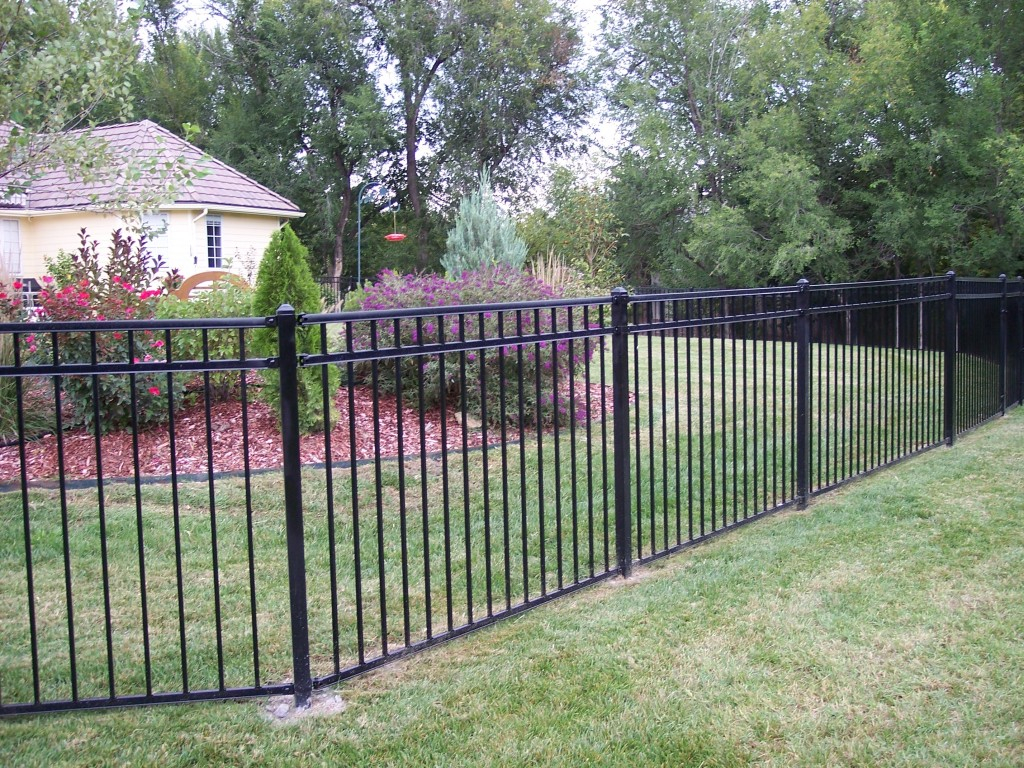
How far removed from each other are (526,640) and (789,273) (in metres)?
20.8

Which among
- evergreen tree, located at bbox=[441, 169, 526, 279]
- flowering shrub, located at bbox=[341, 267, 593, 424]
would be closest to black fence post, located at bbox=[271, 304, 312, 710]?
flowering shrub, located at bbox=[341, 267, 593, 424]

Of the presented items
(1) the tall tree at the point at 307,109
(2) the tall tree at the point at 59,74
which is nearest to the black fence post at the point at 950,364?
(2) the tall tree at the point at 59,74

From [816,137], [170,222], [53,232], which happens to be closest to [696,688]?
[170,222]

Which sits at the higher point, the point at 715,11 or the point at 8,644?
the point at 715,11

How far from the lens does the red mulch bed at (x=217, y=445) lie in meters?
7.32

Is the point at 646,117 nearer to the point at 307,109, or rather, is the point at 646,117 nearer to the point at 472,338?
the point at 307,109

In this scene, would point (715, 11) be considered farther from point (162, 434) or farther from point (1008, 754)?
point (1008, 754)

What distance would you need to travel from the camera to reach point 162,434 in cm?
817

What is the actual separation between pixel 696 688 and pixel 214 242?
20805 mm

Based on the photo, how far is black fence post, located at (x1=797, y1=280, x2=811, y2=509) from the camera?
6262 mm

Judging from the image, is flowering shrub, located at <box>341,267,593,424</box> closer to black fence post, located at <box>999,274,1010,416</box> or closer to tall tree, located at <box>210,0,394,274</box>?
black fence post, located at <box>999,274,1010,416</box>

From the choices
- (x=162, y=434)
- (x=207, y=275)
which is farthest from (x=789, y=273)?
(x=162, y=434)

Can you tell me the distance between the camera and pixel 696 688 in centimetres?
359

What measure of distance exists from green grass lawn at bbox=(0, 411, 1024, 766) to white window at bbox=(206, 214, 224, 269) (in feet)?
62.4
